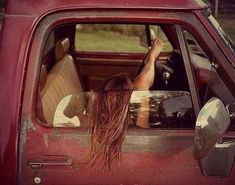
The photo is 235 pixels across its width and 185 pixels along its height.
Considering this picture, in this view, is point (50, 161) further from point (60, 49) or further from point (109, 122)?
point (60, 49)

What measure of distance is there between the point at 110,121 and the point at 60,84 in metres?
0.72

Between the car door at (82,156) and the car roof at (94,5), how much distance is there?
0.04m

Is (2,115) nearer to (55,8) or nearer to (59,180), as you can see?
(59,180)

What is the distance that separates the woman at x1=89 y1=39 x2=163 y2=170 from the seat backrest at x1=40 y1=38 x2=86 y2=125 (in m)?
0.20

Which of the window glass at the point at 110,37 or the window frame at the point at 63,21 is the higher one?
the window frame at the point at 63,21

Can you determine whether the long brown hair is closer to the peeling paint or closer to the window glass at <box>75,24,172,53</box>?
the peeling paint

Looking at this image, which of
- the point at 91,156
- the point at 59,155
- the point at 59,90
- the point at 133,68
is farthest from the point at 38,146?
the point at 133,68

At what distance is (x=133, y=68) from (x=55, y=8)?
2.17 meters

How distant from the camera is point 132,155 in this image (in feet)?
7.86

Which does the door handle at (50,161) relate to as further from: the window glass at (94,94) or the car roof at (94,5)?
the car roof at (94,5)

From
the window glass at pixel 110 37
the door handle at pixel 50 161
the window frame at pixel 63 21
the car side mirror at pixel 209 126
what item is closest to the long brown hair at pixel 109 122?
the door handle at pixel 50 161

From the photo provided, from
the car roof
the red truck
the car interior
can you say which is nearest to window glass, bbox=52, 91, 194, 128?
the car interior

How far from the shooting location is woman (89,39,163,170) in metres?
2.39

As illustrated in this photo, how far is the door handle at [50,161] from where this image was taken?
238cm
